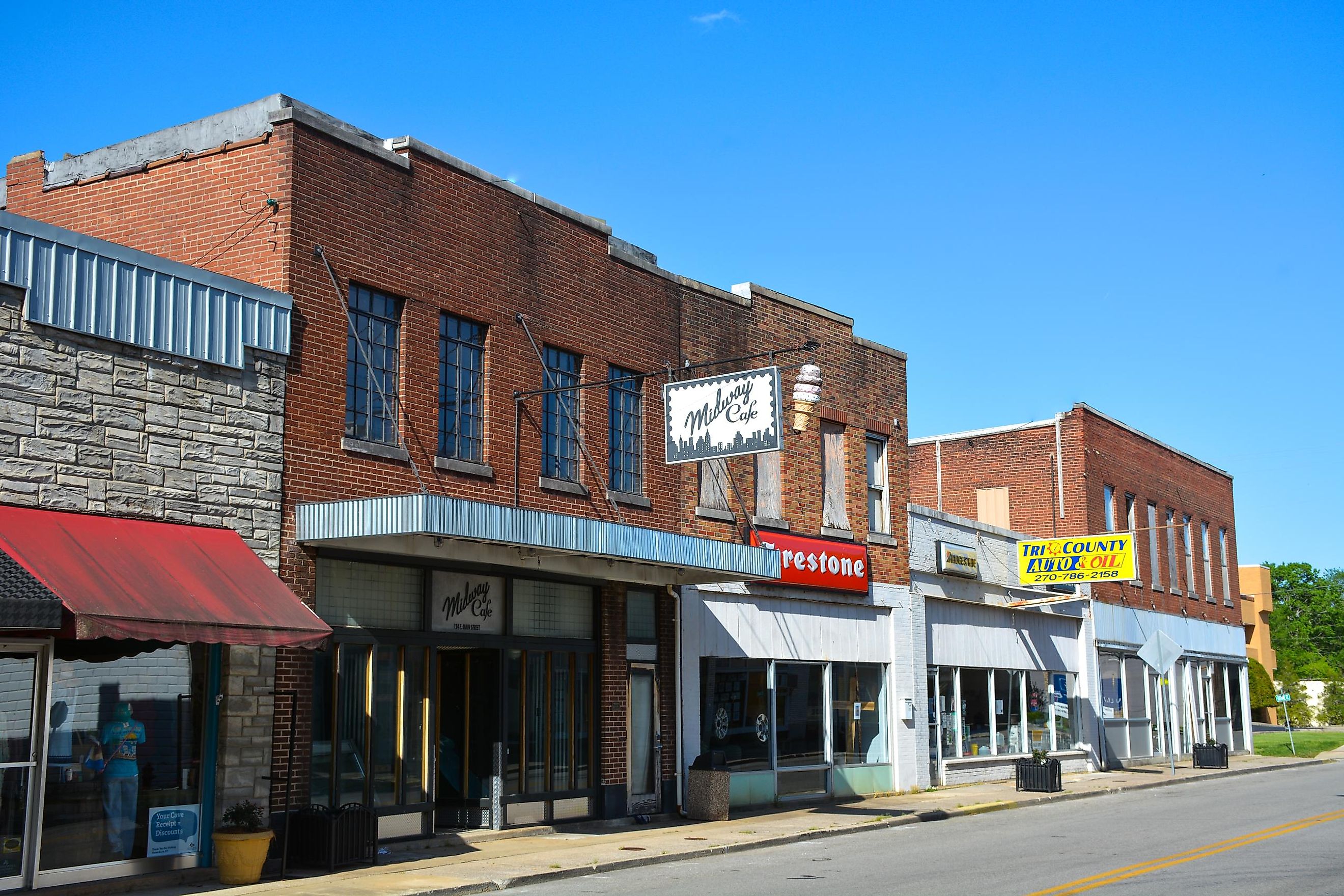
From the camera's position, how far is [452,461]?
1705 cm

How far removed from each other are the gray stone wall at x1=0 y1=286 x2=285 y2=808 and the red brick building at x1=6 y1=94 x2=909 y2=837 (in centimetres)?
35

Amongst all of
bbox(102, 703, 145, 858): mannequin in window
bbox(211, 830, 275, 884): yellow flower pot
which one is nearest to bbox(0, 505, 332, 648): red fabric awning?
bbox(102, 703, 145, 858): mannequin in window

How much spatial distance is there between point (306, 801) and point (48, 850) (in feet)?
10.1

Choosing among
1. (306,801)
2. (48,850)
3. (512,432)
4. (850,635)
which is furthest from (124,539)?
(850,635)

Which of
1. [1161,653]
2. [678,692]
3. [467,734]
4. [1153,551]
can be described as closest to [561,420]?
[467,734]

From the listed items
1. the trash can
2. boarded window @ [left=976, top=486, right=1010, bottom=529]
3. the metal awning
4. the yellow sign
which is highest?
boarded window @ [left=976, top=486, right=1010, bottom=529]

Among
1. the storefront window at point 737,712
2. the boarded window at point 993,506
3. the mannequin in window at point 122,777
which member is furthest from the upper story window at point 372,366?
the boarded window at point 993,506

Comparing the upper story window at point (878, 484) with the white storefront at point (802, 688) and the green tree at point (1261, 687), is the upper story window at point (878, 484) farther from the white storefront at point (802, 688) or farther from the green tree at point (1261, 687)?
the green tree at point (1261, 687)

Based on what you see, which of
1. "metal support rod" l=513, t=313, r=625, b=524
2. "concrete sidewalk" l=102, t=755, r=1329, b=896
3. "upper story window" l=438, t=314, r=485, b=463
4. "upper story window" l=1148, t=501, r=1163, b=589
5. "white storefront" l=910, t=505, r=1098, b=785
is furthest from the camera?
"upper story window" l=1148, t=501, r=1163, b=589

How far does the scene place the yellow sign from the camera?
31.0 metres

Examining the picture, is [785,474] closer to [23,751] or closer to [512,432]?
[512,432]

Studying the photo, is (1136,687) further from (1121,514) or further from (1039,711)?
(1039,711)

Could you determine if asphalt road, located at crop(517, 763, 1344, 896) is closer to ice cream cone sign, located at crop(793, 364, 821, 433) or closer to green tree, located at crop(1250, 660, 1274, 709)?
ice cream cone sign, located at crop(793, 364, 821, 433)

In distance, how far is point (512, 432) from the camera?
1812 centimetres
